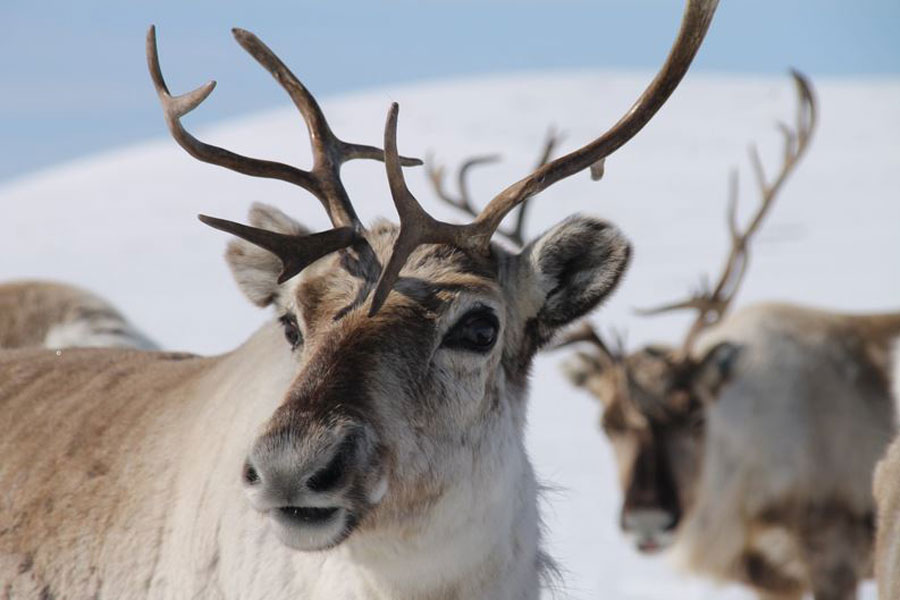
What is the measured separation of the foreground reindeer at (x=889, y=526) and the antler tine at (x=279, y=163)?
160 centimetres

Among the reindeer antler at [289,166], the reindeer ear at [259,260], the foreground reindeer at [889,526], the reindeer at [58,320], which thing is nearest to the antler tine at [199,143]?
the reindeer antler at [289,166]

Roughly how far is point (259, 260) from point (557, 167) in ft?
2.67

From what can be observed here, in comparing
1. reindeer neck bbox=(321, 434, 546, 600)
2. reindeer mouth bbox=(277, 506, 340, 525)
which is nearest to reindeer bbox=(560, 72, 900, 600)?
reindeer neck bbox=(321, 434, 546, 600)

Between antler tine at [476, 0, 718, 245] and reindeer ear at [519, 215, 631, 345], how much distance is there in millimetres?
156

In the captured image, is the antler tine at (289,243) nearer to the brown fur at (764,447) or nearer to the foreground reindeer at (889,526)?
the foreground reindeer at (889,526)

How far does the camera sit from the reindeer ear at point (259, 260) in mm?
3439

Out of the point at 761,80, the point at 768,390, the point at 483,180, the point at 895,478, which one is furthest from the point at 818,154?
the point at 895,478

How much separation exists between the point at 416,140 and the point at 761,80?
21907 mm

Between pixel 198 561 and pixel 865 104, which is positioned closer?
pixel 198 561

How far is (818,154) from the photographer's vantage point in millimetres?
38719

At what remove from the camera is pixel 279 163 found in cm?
318

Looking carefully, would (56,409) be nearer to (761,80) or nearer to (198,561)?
(198,561)

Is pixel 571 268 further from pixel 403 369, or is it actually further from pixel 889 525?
pixel 889 525

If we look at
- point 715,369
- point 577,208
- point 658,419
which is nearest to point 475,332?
point 658,419
